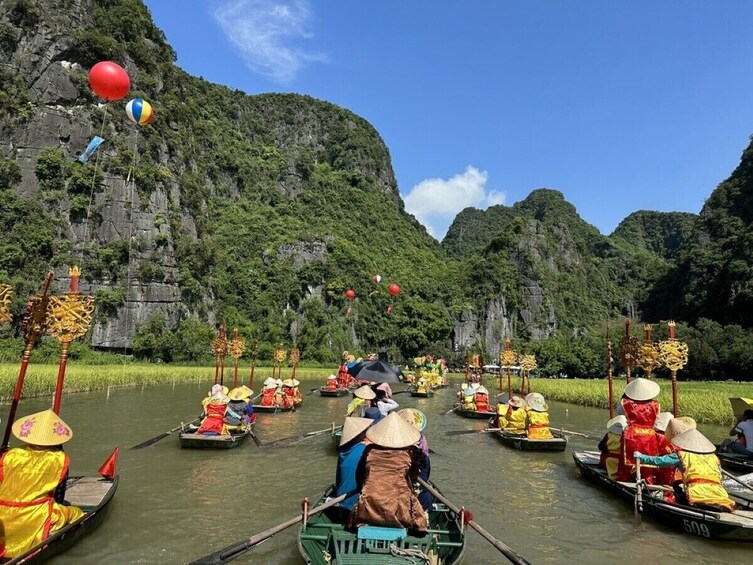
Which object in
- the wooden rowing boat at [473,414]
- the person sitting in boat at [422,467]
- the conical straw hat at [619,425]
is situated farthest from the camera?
the wooden rowing boat at [473,414]

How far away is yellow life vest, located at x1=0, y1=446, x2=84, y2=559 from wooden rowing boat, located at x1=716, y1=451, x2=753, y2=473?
12.4m

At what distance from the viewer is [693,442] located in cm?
689

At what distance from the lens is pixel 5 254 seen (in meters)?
33.4

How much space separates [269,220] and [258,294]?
17030 millimetres

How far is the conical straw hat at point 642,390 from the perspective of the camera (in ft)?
25.5

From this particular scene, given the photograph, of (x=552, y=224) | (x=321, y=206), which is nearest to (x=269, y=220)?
(x=321, y=206)

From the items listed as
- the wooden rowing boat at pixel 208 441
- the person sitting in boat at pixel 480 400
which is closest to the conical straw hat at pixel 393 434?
the wooden rowing boat at pixel 208 441

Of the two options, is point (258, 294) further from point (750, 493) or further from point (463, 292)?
point (750, 493)

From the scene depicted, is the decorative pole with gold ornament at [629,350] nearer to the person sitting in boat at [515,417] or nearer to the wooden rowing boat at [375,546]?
the person sitting in boat at [515,417]

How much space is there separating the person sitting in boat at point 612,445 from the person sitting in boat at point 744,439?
4.21 meters

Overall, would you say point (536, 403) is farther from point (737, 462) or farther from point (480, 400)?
point (480, 400)

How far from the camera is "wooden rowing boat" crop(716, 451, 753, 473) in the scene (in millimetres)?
10352

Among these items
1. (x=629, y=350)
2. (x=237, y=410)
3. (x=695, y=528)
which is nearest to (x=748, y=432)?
(x=629, y=350)

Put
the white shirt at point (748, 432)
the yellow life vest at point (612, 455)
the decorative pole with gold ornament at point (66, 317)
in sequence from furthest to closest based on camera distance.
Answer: the white shirt at point (748, 432) < the yellow life vest at point (612, 455) < the decorative pole with gold ornament at point (66, 317)
